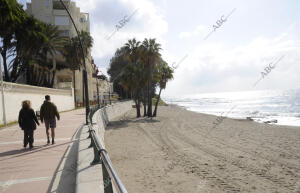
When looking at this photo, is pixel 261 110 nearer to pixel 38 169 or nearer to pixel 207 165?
pixel 207 165

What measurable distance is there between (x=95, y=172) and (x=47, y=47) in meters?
35.9

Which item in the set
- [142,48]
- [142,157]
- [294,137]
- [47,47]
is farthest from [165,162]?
[47,47]

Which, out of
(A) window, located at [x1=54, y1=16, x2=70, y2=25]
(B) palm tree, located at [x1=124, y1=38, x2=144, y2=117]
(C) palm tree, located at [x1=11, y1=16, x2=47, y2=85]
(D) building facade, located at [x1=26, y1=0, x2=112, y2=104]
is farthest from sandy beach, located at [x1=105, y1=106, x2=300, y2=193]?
(A) window, located at [x1=54, y1=16, x2=70, y2=25]

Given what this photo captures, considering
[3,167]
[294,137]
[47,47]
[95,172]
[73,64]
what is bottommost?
[294,137]

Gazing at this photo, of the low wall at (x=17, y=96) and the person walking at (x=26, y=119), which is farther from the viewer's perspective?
the low wall at (x=17, y=96)

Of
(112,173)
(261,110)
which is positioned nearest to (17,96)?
(112,173)

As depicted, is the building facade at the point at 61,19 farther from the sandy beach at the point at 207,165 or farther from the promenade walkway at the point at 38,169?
the promenade walkway at the point at 38,169

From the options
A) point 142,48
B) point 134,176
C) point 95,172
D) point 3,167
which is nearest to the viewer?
point 95,172

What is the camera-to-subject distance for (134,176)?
7871mm

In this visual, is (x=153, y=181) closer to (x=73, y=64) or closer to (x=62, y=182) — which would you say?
(x=62, y=182)

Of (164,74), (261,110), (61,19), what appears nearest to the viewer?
(164,74)

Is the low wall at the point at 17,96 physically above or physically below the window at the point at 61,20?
below

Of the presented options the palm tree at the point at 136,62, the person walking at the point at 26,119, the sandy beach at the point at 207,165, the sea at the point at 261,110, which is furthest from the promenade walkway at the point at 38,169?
the sea at the point at 261,110

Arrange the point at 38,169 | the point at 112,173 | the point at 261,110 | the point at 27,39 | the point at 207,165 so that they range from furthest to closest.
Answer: the point at 261,110 → the point at 27,39 → the point at 207,165 → the point at 38,169 → the point at 112,173
